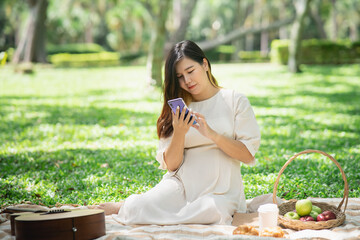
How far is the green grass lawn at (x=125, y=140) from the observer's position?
519cm

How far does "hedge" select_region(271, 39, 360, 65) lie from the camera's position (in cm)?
2300

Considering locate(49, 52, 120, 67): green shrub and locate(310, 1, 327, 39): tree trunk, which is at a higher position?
locate(310, 1, 327, 39): tree trunk

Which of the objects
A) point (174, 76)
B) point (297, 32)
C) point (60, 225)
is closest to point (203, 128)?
point (174, 76)

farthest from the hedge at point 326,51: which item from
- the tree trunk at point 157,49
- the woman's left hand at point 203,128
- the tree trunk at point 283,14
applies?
the woman's left hand at point 203,128

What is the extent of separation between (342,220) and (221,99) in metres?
1.44

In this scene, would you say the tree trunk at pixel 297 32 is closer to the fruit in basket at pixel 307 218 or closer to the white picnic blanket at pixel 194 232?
the white picnic blanket at pixel 194 232

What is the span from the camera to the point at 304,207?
3492 millimetres

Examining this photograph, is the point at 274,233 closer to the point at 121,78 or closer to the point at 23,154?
the point at 23,154

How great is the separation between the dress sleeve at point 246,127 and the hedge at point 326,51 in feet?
66.2

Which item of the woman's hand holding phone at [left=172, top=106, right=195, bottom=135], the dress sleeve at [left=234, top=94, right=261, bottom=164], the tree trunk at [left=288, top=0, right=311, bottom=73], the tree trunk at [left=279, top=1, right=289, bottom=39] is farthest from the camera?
the tree trunk at [left=279, top=1, right=289, bottom=39]

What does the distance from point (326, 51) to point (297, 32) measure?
16.9 ft

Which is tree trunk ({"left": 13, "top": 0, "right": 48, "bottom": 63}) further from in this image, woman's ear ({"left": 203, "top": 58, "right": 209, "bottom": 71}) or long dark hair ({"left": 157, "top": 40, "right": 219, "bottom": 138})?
woman's ear ({"left": 203, "top": 58, "right": 209, "bottom": 71})

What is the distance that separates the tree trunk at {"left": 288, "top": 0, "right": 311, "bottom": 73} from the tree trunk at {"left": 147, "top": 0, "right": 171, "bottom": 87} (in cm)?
748

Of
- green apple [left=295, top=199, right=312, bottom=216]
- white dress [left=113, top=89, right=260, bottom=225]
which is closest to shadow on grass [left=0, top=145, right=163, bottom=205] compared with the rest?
white dress [left=113, top=89, right=260, bottom=225]
